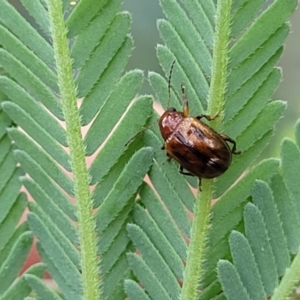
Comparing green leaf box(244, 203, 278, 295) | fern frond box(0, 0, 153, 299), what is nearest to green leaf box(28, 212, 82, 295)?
fern frond box(0, 0, 153, 299)

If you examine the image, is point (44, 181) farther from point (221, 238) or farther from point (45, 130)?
point (221, 238)

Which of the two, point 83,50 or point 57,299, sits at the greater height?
point 83,50

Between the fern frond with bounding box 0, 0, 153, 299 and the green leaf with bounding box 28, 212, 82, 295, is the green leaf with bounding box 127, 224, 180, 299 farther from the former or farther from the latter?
the green leaf with bounding box 28, 212, 82, 295

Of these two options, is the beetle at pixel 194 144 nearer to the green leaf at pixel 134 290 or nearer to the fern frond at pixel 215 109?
the fern frond at pixel 215 109

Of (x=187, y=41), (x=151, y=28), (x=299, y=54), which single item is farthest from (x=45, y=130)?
(x=299, y=54)

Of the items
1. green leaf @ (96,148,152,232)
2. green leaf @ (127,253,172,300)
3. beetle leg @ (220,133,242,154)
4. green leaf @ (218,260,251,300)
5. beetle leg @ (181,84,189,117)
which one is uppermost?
beetle leg @ (181,84,189,117)

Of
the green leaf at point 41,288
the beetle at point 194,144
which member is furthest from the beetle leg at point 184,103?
the green leaf at point 41,288

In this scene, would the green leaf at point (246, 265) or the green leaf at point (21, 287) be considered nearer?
the green leaf at point (246, 265)
